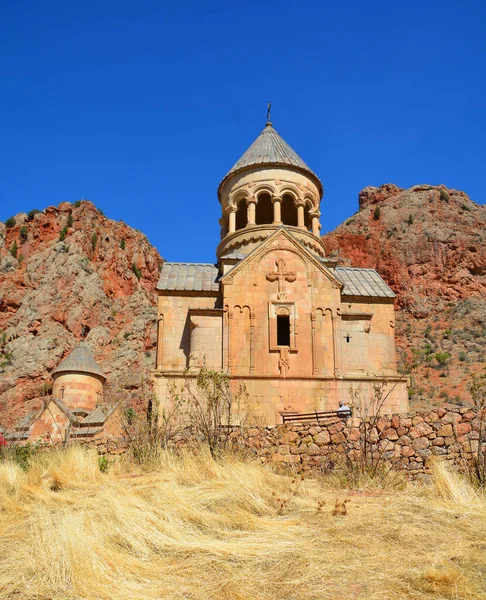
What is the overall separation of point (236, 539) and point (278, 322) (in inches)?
322

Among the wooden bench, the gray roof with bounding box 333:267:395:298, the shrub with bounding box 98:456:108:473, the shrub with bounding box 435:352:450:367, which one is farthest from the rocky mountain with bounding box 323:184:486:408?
the shrub with bounding box 98:456:108:473

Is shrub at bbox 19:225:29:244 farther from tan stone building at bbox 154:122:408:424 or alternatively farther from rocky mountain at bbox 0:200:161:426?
tan stone building at bbox 154:122:408:424

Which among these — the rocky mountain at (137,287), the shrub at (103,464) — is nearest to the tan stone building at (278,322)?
the shrub at (103,464)

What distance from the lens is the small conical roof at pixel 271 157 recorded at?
45.9 feet

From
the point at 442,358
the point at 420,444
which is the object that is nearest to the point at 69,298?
the point at 442,358

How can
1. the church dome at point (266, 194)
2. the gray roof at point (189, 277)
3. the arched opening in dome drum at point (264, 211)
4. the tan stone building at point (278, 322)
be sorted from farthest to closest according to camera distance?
1. the arched opening in dome drum at point (264, 211)
2. the church dome at point (266, 194)
3. the gray roof at point (189, 277)
4. the tan stone building at point (278, 322)

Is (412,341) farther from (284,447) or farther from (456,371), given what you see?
(284,447)

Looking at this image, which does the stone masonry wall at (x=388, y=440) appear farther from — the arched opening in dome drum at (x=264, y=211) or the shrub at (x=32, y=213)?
the shrub at (x=32, y=213)

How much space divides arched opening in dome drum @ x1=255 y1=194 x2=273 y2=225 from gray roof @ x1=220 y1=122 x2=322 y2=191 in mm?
1206

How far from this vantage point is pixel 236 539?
389cm

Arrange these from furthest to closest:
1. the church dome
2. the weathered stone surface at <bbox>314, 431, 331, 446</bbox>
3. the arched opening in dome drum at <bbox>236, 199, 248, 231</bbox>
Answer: the arched opening in dome drum at <bbox>236, 199, 248, 231</bbox> → the church dome → the weathered stone surface at <bbox>314, 431, 331, 446</bbox>

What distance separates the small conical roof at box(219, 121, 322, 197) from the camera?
1400cm

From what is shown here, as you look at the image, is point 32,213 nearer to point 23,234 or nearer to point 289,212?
point 23,234

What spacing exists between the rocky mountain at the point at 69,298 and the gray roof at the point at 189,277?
1486cm
